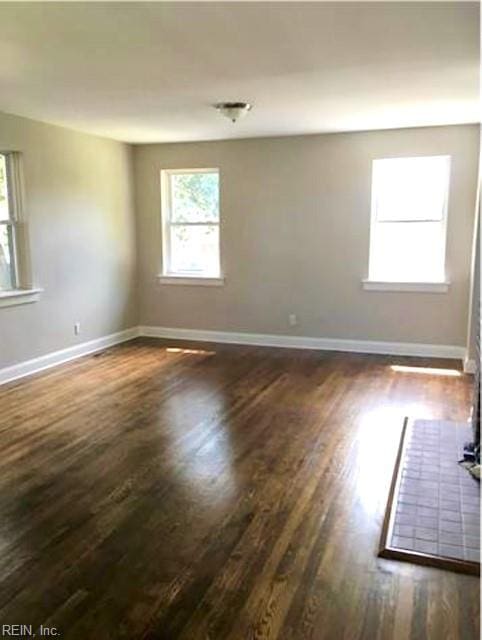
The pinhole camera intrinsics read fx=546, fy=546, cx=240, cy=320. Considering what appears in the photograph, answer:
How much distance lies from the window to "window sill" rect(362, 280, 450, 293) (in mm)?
3671

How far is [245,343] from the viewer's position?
6.63m

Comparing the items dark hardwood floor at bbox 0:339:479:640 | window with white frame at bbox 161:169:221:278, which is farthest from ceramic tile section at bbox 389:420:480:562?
window with white frame at bbox 161:169:221:278

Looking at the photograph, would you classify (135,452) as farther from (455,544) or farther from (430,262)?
(430,262)

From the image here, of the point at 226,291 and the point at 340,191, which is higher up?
the point at 340,191

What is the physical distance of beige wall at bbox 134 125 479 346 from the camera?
5.70 meters

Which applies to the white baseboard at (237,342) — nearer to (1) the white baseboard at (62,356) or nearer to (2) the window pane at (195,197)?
(1) the white baseboard at (62,356)

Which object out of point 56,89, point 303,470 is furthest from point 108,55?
point 303,470

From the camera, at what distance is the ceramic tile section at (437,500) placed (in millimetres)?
2406

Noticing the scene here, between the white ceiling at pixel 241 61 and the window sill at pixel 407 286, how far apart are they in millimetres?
1662

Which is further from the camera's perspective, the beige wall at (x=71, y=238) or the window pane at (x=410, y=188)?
the window pane at (x=410, y=188)

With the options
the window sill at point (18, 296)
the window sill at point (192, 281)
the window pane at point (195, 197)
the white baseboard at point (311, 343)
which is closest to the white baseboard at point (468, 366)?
the white baseboard at point (311, 343)

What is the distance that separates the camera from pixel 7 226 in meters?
5.13

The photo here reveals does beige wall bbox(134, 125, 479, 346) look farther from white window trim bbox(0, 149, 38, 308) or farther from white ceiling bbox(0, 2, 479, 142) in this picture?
white window trim bbox(0, 149, 38, 308)

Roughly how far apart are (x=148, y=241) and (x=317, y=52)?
13.8 ft
